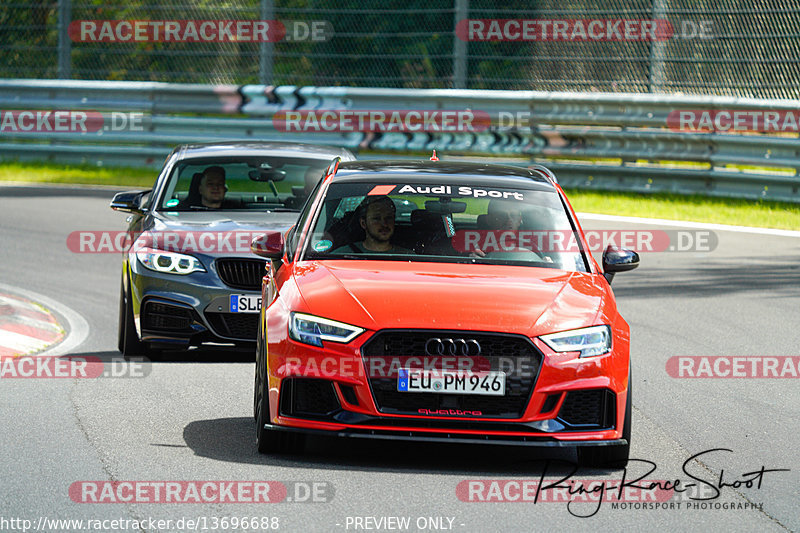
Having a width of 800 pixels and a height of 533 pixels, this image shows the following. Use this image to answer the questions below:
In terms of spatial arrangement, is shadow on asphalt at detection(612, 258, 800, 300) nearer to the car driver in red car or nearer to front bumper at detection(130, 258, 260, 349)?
front bumper at detection(130, 258, 260, 349)

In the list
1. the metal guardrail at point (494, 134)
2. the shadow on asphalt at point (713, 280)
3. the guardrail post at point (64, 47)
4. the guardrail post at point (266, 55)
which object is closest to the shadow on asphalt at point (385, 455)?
the shadow on asphalt at point (713, 280)

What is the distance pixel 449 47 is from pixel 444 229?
1342cm

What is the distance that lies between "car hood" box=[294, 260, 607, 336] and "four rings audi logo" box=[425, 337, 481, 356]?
0.21 feet

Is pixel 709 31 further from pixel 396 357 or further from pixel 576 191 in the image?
pixel 396 357

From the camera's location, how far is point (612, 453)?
6.68m

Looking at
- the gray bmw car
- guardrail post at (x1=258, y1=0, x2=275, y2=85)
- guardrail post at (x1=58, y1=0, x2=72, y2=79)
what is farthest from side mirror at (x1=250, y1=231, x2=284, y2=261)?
guardrail post at (x1=58, y1=0, x2=72, y2=79)

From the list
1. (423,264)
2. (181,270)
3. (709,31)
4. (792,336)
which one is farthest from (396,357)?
(709,31)

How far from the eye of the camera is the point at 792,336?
1066 centimetres

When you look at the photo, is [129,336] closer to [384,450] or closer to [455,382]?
[384,450]

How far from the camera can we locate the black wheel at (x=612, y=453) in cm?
661

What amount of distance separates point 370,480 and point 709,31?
13976 mm

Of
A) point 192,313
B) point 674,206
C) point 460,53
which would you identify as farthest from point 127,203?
point 460,53

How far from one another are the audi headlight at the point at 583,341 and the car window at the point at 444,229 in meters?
0.86

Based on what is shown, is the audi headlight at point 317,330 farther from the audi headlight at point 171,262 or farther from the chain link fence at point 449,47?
the chain link fence at point 449,47
